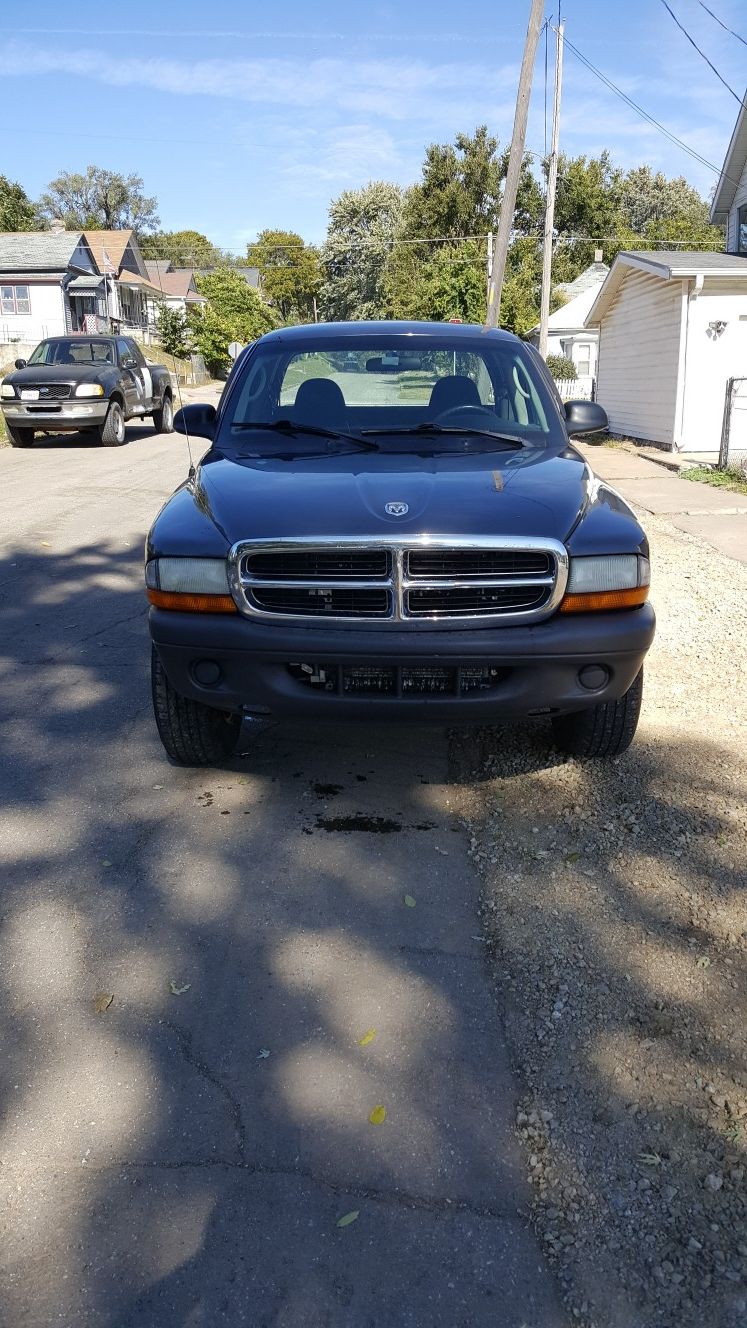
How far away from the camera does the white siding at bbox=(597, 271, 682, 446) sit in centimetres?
1788

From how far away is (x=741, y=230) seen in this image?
22.5 meters

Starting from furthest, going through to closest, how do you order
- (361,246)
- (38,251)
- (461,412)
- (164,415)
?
(361,246) → (38,251) → (164,415) → (461,412)

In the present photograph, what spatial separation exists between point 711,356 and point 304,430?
1486cm

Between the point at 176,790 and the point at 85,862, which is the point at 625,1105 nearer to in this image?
the point at 85,862

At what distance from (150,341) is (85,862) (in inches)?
2367

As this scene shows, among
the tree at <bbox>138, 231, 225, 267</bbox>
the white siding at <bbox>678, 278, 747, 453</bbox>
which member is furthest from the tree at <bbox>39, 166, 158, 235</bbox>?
the white siding at <bbox>678, 278, 747, 453</bbox>

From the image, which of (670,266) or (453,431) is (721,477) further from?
(453,431)

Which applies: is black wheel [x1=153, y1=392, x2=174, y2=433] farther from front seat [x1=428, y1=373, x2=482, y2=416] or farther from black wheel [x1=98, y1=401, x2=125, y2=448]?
front seat [x1=428, y1=373, x2=482, y2=416]

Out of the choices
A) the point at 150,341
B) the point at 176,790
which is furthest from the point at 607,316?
the point at 150,341

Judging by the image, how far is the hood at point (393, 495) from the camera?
3371 millimetres

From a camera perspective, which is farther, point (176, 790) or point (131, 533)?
point (131, 533)

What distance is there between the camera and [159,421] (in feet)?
68.5

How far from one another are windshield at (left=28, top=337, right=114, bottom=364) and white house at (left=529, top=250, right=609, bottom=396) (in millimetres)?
21020

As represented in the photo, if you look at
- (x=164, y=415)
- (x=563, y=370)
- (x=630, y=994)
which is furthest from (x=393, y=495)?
(x=563, y=370)
